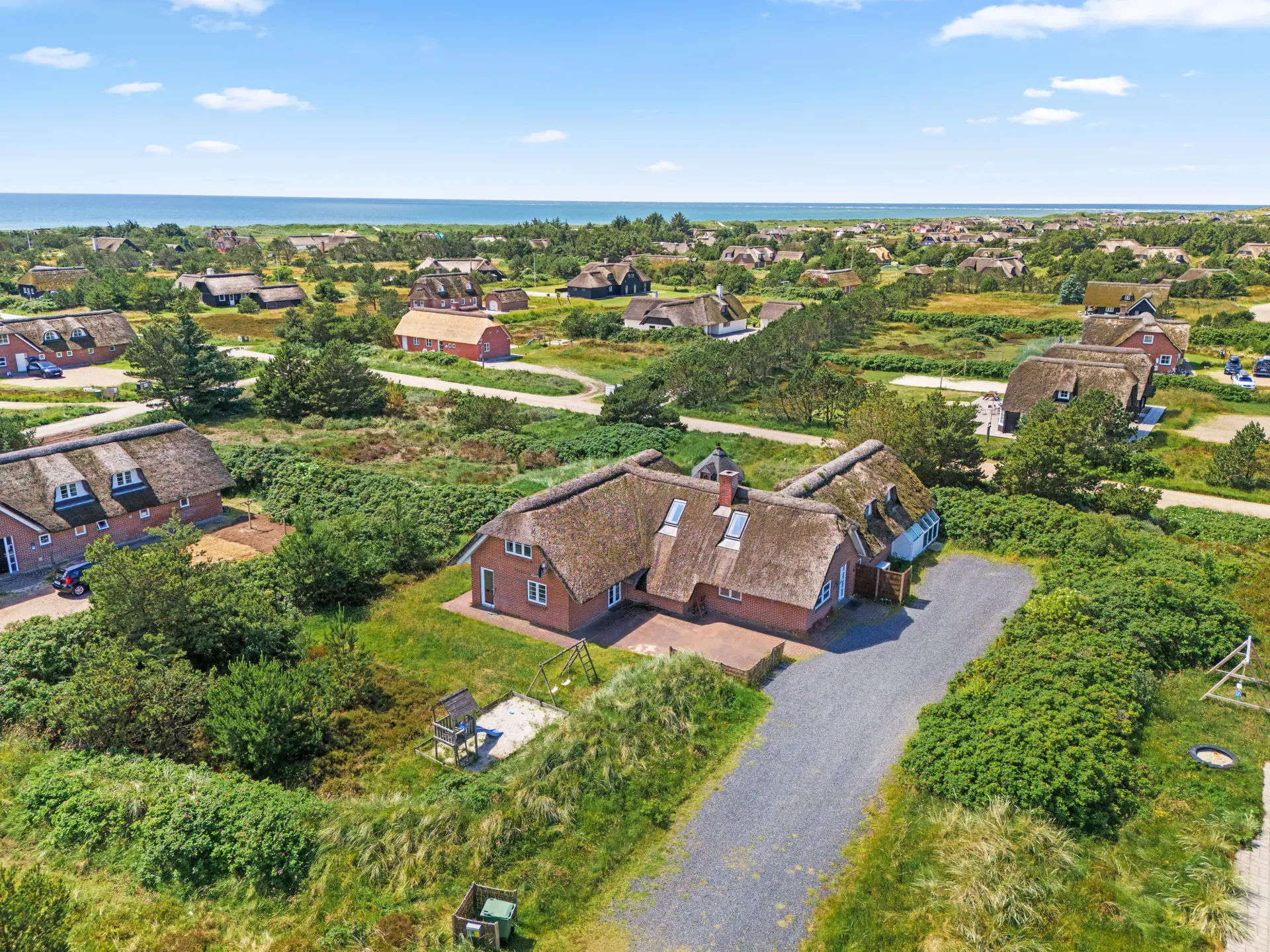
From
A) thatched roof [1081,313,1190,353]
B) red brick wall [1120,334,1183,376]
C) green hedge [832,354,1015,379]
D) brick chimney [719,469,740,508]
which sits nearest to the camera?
brick chimney [719,469,740,508]

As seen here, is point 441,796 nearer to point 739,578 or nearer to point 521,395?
point 739,578

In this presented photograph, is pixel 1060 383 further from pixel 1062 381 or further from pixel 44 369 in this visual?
pixel 44 369

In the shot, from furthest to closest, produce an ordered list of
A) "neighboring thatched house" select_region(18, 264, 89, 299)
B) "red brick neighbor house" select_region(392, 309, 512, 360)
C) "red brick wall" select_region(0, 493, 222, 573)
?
"neighboring thatched house" select_region(18, 264, 89, 299), "red brick neighbor house" select_region(392, 309, 512, 360), "red brick wall" select_region(0, 493, 222, 573)

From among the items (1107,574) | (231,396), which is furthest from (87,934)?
(231,396)

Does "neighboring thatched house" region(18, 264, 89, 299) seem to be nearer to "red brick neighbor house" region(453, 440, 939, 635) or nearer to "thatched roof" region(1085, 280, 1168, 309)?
"red brick neighbor house" region(453, 440, 939, 635)

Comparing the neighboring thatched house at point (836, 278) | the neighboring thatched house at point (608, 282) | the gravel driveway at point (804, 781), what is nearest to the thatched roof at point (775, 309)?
the neighboring thatched house at point (836, 278)

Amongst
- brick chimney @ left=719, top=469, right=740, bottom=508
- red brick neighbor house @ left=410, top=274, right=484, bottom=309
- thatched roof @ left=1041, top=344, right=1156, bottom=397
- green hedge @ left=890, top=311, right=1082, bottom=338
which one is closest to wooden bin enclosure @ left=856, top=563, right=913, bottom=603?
brick chimney @ left=719, top=469, right=740, bottom=508

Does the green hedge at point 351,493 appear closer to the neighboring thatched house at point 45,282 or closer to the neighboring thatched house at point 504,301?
the neighboring thatched house at point 504,301

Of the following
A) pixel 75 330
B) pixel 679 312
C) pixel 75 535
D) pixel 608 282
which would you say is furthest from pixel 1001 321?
pixel 75 330
